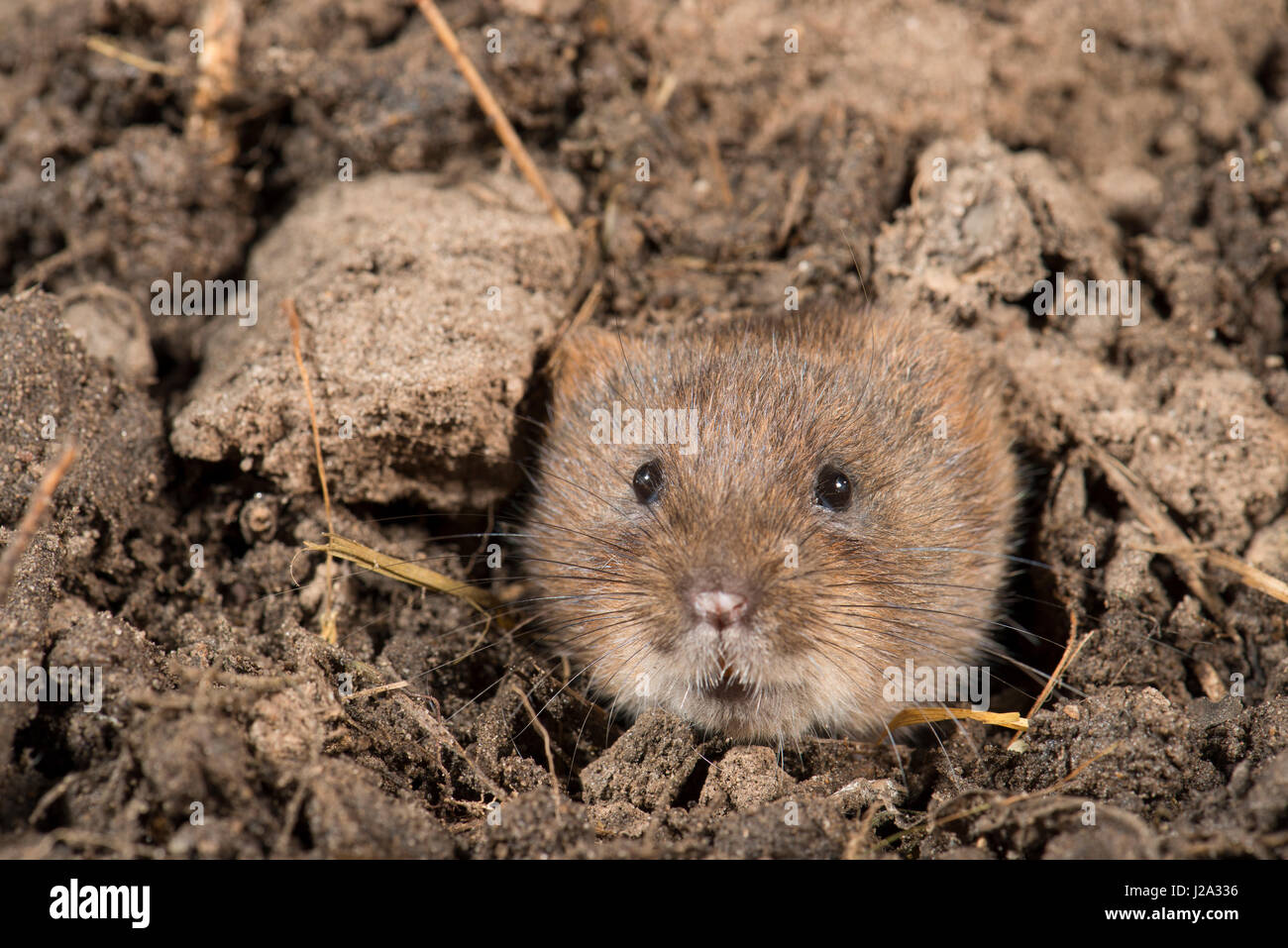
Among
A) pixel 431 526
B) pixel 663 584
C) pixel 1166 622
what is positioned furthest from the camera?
pixel 431 526

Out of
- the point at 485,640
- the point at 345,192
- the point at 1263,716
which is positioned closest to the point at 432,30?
the point at 345,192

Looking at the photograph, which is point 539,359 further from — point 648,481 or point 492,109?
point 492,109

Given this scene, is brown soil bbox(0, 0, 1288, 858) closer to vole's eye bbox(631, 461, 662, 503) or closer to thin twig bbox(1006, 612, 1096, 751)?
thin twig bbox(1006, 612, 1096, 751)

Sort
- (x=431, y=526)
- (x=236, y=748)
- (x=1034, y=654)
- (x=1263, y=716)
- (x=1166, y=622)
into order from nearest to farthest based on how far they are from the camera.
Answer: (x=236, y=748), (x=1263, y=716), (x=1166, y=622), (x=1034, y=654), (x=431, y=526)

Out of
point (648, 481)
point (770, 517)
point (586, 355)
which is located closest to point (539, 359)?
point (586, 355)

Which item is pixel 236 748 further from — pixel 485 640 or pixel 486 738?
pixel 485 640

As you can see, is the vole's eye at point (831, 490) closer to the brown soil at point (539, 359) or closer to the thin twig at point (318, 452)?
the brown soil at point (539, 359)

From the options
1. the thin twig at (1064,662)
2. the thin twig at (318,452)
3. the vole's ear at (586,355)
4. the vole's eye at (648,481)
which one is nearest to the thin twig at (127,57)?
the thin twig at (318,452)
